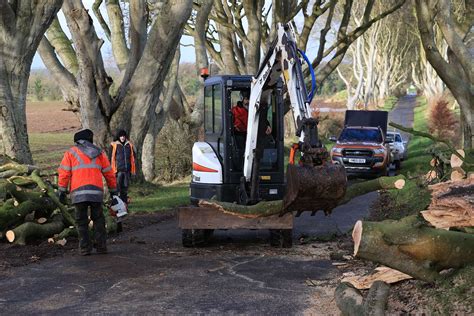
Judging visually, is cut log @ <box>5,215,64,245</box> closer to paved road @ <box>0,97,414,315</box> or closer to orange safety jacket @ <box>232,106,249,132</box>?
paved road @ <box>0,97,414,315</box>

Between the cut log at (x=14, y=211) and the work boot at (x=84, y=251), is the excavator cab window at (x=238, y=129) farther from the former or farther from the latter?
the cut log at (x=14, y=211)

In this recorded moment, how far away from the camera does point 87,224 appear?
1013 centimetres

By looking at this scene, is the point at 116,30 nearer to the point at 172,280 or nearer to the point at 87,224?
the point at 87,224

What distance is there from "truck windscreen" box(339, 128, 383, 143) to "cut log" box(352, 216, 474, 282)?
803 inches

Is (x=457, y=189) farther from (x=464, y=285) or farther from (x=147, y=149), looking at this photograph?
(x=147, y=149)

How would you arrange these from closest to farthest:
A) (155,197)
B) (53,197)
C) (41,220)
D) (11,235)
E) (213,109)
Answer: (11,235)
(53,197)
(41,220)
(213,109)
(155,197)

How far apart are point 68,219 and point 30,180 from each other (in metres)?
1.01

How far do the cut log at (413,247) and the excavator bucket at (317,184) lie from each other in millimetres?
1539

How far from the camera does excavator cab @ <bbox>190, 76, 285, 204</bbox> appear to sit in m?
11.3

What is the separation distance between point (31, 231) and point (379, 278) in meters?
5.76

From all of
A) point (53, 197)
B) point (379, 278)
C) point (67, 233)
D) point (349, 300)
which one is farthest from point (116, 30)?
point (349, 300)

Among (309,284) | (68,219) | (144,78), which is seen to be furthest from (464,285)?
(144,78)

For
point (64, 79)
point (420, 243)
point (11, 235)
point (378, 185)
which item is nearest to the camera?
point (420, 243)

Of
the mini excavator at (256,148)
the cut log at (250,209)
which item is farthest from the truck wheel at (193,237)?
the cut log at (250,209)
